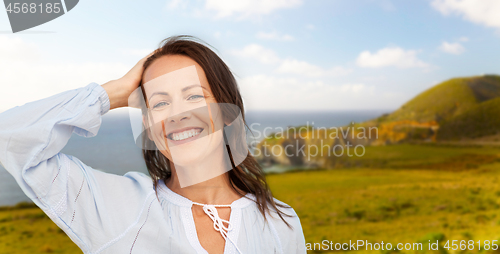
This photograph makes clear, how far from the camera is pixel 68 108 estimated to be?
1.71ft

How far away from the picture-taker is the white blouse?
Answer: 47 centimetres

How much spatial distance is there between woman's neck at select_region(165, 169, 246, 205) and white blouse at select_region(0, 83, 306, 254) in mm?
20

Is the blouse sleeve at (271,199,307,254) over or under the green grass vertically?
over

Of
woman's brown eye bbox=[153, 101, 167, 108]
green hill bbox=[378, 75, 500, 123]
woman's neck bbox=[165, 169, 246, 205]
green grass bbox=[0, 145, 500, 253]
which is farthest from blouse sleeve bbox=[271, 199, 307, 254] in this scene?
green hill bbox=[378, 75, 500, 123]

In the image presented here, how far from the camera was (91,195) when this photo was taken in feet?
1.73

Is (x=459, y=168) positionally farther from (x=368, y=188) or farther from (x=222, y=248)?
(x=222, y=248)

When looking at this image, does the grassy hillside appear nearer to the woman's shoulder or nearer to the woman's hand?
the woman's shoulder

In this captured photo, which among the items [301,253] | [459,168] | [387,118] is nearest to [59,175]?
[301,253]

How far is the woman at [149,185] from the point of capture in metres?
0.48

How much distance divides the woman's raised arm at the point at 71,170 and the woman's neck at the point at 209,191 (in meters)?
0.08

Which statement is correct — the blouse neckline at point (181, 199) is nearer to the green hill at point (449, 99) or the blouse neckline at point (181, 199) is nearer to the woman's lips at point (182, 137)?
the woman's lips at point (182, 137)

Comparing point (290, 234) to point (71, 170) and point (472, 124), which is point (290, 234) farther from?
point (472, 124)

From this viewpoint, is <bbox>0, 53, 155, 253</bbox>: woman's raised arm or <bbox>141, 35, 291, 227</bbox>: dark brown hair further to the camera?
<bbox>141, 35, 291, 227</bbox>: dark brown hair

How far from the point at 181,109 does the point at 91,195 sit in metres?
0.21
